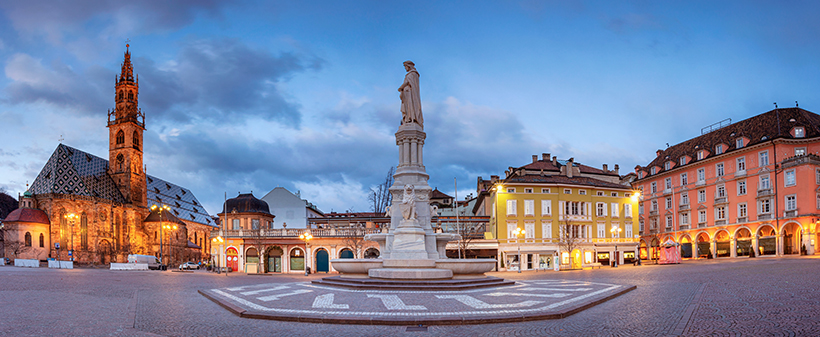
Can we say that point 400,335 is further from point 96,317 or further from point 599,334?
point 96,317

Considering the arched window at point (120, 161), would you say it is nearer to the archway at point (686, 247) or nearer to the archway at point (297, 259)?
the archway at point (297, 259)

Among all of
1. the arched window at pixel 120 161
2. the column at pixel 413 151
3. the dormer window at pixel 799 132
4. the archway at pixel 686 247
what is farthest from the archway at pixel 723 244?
the arched window at pixel 120 161

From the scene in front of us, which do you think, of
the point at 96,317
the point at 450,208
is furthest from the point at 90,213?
the point at 96,317

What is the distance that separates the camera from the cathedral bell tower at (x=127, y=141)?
9650 centimetres

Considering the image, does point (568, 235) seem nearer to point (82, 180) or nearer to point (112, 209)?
point (112, 209)

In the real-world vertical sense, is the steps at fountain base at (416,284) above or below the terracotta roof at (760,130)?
below

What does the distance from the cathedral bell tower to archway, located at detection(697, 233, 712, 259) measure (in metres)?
87.1

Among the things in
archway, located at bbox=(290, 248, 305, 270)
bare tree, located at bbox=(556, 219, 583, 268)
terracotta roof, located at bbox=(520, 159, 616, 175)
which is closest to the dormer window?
bare tree, located at bbox=(556, 219, 583, 268)

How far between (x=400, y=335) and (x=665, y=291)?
36.4ft

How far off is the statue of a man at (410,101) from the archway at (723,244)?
4408cm

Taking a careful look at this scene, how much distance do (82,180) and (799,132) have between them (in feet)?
315

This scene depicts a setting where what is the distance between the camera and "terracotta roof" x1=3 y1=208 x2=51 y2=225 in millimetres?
72844

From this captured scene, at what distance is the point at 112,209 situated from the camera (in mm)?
87938

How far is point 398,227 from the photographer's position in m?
21.8
